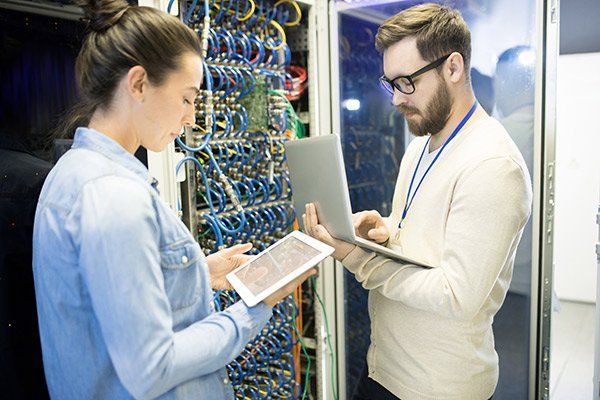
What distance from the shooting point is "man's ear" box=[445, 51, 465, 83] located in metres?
1.46

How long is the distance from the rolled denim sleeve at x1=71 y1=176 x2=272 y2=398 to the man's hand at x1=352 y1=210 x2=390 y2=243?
933 millimetres

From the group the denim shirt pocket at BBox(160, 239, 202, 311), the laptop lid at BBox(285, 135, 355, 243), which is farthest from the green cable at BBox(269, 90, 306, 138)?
the denim shirt pocket at BBox(160, 239, 202, 311)

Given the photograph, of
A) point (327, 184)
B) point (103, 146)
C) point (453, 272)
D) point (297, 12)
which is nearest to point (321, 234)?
point (327, 184)

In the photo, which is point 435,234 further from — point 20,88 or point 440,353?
point 20,88

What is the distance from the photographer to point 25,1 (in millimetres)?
1269

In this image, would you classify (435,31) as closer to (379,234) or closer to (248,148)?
(379,234)

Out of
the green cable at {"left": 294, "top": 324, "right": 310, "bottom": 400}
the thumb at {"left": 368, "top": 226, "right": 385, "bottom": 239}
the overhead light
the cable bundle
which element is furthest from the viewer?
the overhead light

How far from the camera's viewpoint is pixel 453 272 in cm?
133

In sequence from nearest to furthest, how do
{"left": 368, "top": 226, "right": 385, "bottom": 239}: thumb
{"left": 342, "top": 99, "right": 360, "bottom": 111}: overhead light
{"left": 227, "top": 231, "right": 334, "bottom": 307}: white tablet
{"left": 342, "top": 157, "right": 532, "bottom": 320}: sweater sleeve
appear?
{"left": 227, "top": 231, "right": 334, "bottom": 307}: white tablet < {"left": 342, "top": 157, "right": 532, "bottom": 320}: sweater sleeve < {"left": 368, "top": 226, "right": 385, "bottom": 239}: thumb < {"left": 342, "top": 99, "right": 360, "bottom": 111}: overhead light

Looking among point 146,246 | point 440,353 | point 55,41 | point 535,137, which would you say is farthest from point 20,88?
point 535,137

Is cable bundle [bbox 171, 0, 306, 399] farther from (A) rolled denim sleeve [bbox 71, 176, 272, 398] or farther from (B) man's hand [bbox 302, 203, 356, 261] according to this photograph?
(A) rolled denim sleeve [bbox 71, 176, 272, 398]

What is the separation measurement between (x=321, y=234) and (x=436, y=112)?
51 centimetres

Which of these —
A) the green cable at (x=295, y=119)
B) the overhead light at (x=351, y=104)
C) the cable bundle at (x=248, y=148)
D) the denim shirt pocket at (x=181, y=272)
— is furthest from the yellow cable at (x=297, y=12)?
the denim shirt pocket at (x=181, y=272)

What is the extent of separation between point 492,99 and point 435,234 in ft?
3.60
